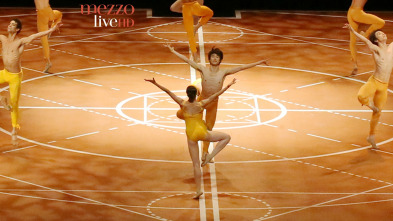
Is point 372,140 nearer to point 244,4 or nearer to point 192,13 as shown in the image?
point 192,13

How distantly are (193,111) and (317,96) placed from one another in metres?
4.98

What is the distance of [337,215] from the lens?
11.2 metres

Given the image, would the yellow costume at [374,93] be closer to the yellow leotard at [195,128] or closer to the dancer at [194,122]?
the dancer at [194,122]

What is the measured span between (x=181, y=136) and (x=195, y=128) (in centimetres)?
259

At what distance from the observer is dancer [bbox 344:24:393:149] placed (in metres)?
13.2

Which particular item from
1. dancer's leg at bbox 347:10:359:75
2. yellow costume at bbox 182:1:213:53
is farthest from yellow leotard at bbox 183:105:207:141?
yellow costume at bbox 182:1:213:53

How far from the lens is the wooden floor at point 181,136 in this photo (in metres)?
11.5

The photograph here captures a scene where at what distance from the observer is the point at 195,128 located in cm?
1147

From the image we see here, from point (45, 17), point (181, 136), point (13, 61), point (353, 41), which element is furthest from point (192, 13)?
point (13, 61)

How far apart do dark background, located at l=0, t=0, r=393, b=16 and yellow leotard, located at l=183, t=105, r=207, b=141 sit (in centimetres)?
1085

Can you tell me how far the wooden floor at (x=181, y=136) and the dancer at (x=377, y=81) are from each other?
0.61 m

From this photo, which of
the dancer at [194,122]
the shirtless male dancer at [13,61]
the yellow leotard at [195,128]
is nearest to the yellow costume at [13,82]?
the shirtless male dancer at [13,61]

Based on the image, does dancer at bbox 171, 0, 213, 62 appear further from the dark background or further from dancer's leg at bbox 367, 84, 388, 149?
the dark background

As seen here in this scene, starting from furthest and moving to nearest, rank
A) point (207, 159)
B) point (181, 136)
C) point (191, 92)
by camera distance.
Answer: point (181, 136)
point (207, 159)
point (191, 92)
